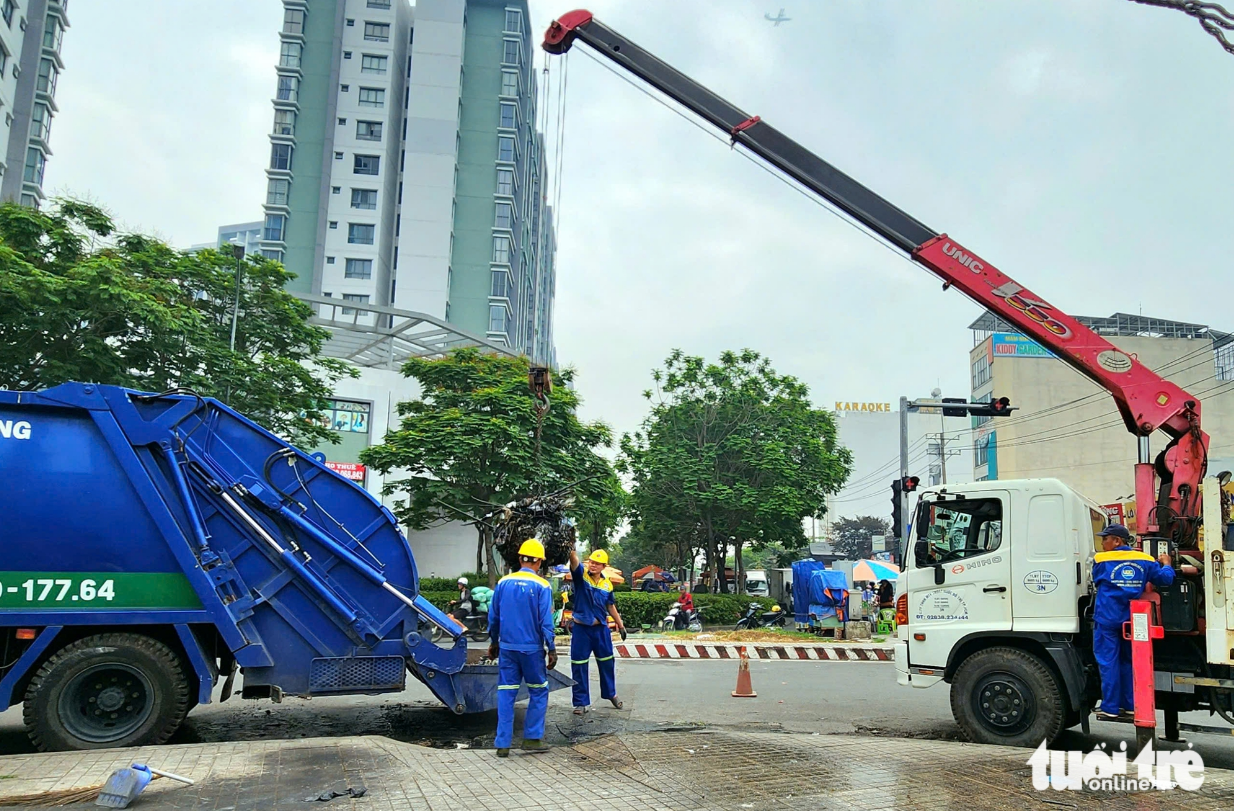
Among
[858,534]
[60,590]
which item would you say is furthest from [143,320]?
[858,534]

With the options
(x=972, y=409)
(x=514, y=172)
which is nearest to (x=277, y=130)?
(x=514, y=172)

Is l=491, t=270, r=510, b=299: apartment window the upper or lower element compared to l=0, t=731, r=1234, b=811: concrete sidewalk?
upper

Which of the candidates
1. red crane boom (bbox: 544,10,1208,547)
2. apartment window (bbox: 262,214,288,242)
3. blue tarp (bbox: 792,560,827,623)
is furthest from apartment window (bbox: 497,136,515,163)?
red crane boom (bbox: 544,10,1208,547)

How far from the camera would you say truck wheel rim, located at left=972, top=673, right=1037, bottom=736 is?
300 inches

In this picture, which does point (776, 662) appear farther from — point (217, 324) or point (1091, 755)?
point (217, 324)

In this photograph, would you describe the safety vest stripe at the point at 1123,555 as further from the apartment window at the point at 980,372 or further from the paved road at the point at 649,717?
the apartment window at the point at 980,372

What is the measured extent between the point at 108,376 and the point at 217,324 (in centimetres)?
412

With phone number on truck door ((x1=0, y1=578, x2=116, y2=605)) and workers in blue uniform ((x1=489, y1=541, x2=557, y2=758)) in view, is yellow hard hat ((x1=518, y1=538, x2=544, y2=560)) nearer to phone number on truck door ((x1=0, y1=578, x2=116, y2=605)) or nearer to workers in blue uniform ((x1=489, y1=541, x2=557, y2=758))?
workers in blue uniform ((x1=489, y1=541, x2=557, y2=758))

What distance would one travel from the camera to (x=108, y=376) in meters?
15.9

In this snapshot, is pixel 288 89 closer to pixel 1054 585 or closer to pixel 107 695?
pixel 107 695

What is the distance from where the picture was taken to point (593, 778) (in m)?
5.67

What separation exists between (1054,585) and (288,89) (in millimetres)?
68962

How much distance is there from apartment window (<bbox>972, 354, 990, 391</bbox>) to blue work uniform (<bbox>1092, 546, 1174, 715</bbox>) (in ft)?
172

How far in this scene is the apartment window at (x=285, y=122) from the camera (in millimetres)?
65375
